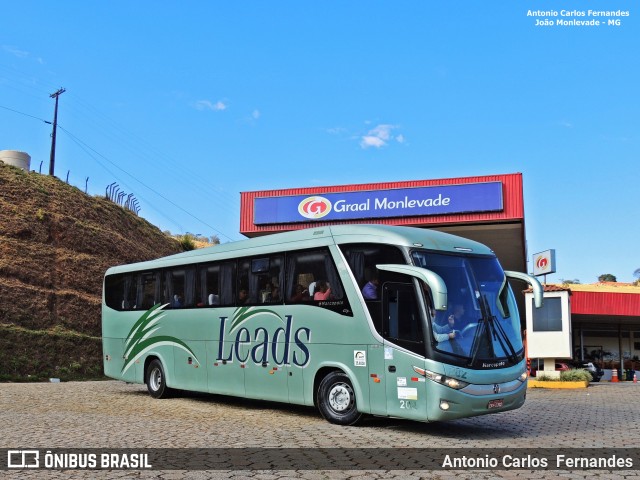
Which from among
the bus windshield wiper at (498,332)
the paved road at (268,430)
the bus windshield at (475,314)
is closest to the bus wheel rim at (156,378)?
the paved road at (268,430)

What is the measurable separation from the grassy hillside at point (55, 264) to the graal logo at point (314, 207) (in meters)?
12.4

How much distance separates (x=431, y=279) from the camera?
9.47 metres

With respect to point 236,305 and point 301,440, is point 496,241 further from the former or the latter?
point 301,440

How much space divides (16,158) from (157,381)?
40.2 metres

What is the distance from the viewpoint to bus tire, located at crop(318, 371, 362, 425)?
37.4ft

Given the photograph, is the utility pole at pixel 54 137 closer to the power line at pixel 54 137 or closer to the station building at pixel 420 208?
the power line at pixel 54 137

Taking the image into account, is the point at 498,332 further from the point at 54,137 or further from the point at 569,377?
the point at 54,137

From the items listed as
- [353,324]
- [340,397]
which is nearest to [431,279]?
[353,324]

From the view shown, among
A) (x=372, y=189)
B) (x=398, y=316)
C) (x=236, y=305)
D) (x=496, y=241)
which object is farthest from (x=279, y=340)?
(x=496, y=241)

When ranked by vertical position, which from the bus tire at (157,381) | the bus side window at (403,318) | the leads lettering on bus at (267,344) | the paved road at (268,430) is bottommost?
the paved road at (268,430)

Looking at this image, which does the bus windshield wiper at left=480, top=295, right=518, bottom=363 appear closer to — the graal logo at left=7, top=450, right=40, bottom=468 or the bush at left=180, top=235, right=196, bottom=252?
the graal logo at left=7, top=450, right=40, bottom=468

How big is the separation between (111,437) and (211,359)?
5076mm

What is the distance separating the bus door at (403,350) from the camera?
10203 millimetres

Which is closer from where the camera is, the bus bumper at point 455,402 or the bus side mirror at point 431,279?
the bus side mirror at point 431,279
